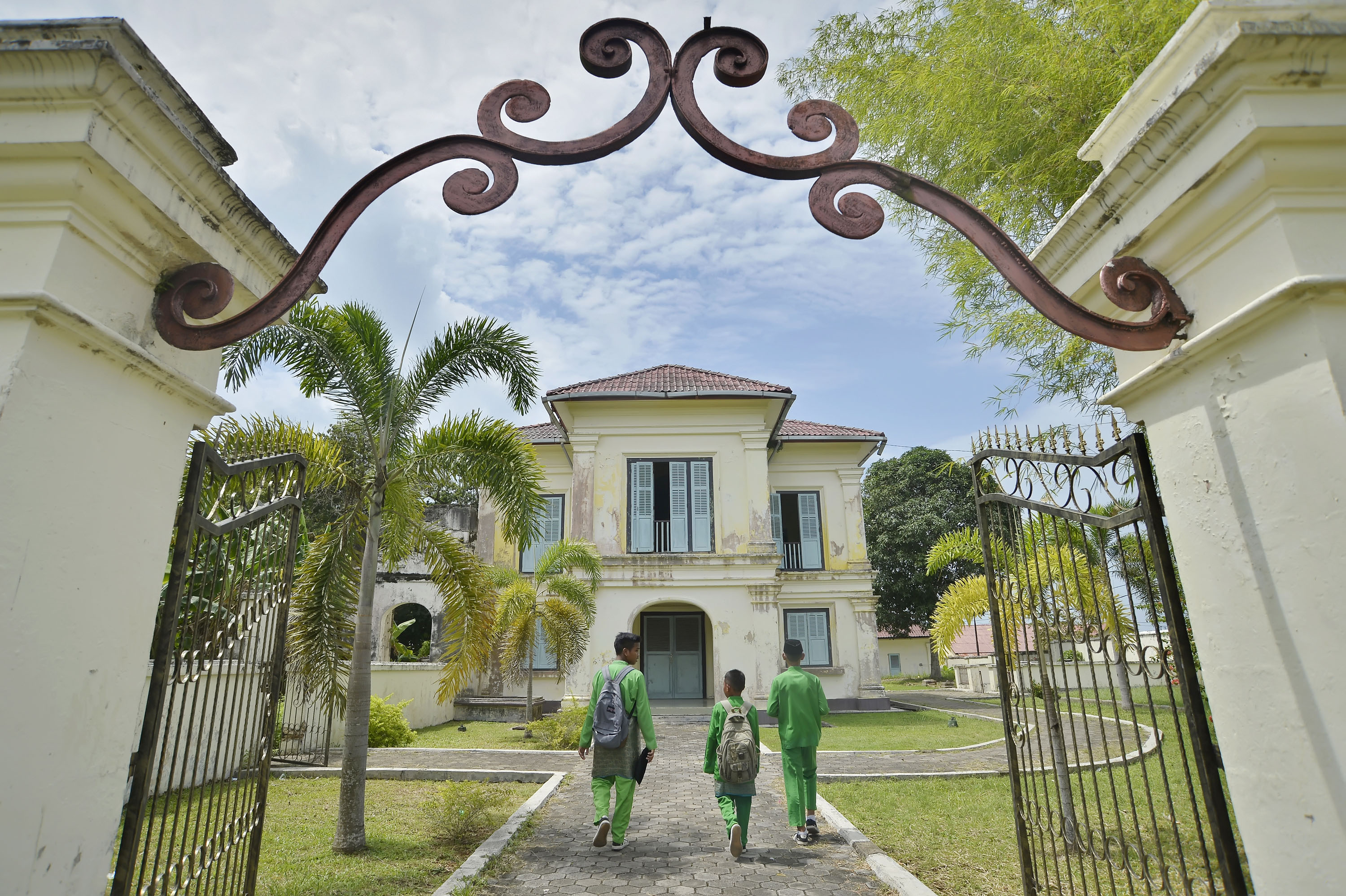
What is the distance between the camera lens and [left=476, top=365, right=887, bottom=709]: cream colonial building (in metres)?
15.6

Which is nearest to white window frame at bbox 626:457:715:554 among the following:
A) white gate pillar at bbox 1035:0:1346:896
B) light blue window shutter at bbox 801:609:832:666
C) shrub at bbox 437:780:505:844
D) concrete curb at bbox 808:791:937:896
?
light blue window shutter at bbox 801:609:832:666

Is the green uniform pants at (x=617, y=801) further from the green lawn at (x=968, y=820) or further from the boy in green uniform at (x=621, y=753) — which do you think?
the green lawn at (x=968, y=820)

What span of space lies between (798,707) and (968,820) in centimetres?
197

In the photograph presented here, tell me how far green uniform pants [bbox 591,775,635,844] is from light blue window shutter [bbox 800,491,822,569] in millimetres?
12701

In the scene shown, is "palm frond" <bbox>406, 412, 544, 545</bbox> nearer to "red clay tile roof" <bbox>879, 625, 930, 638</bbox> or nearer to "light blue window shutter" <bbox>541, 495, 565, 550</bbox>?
"light blue window shutter" <bbox>541, 495, 565, 550</bbox>

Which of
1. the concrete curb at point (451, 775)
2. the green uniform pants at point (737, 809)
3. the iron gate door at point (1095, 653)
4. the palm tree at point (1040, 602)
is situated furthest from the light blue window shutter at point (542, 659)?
the iron gate door at point (1095, 653)

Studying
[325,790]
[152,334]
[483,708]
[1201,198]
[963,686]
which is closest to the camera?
[1201,198]

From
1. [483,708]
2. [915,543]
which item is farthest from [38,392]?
[915,543]

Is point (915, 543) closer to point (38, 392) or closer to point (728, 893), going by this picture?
point (728, 893)

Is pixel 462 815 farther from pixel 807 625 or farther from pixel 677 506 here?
pixel 807 625

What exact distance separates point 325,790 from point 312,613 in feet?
10.9

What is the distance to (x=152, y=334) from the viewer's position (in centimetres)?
199

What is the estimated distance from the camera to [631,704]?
563 cm

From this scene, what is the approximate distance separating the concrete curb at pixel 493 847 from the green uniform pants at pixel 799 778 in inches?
86.1
